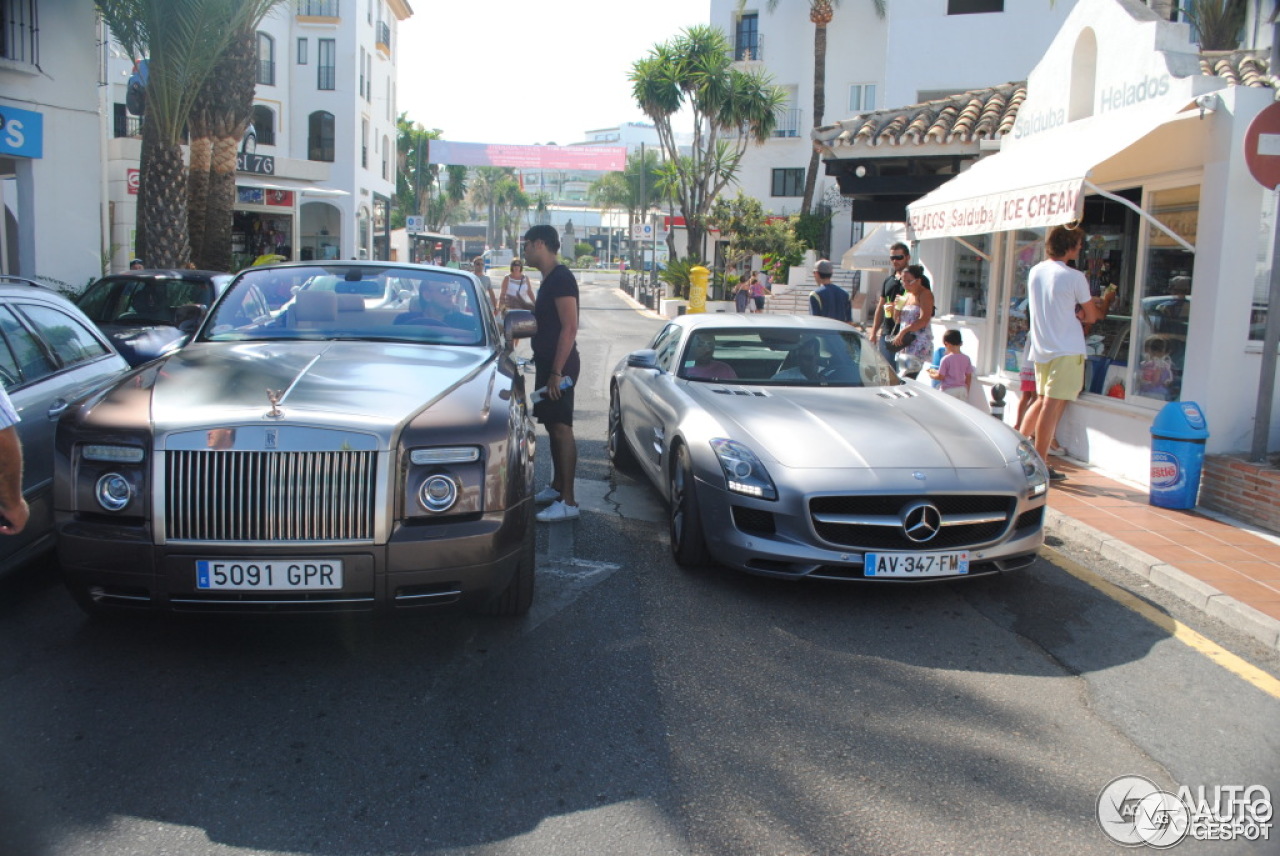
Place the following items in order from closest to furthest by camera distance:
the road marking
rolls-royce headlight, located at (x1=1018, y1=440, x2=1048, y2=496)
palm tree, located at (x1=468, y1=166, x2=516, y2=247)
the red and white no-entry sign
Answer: the road marking → rolls-royce headlight, located at (x1=1018, y1=440, x2=1048, y2=496) → the red and white no-entry sign → palm tree, located at (x1=468, y1=166, x2=516, y2=247)

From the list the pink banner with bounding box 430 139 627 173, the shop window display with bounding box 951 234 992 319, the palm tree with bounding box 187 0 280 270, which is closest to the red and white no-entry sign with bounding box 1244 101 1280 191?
the shop window display with bounding box 951 234 992 319

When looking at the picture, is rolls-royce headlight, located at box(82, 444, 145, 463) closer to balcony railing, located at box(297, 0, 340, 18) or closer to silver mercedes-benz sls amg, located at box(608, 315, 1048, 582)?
silver mercedes-benz sls amg, located at box(608, 315, 1048, 582)

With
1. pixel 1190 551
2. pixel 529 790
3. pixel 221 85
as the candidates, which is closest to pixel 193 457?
pixel 529 790

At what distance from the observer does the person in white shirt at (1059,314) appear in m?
7.79

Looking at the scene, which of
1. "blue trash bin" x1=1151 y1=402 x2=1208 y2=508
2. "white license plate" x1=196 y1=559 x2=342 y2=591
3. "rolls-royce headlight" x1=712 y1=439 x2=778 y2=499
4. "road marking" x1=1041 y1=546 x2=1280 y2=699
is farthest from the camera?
"blue trash bin" x1=1151 y1=402 x2=1208 y2=508

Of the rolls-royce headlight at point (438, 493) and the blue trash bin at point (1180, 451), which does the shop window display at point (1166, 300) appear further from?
the rolls-royce headlight at point (438, 493)

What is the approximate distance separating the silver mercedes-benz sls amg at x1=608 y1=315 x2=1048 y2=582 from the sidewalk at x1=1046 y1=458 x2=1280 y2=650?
0.94 metres

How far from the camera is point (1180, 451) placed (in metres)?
7.25

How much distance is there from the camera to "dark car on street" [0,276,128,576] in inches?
194

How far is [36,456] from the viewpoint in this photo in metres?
5.01

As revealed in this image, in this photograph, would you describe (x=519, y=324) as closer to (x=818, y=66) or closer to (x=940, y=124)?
(x=940, y=124)

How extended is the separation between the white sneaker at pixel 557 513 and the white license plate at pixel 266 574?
279 centimetres

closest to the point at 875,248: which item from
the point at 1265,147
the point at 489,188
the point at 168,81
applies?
the point at 168,81

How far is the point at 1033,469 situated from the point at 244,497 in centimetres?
393
